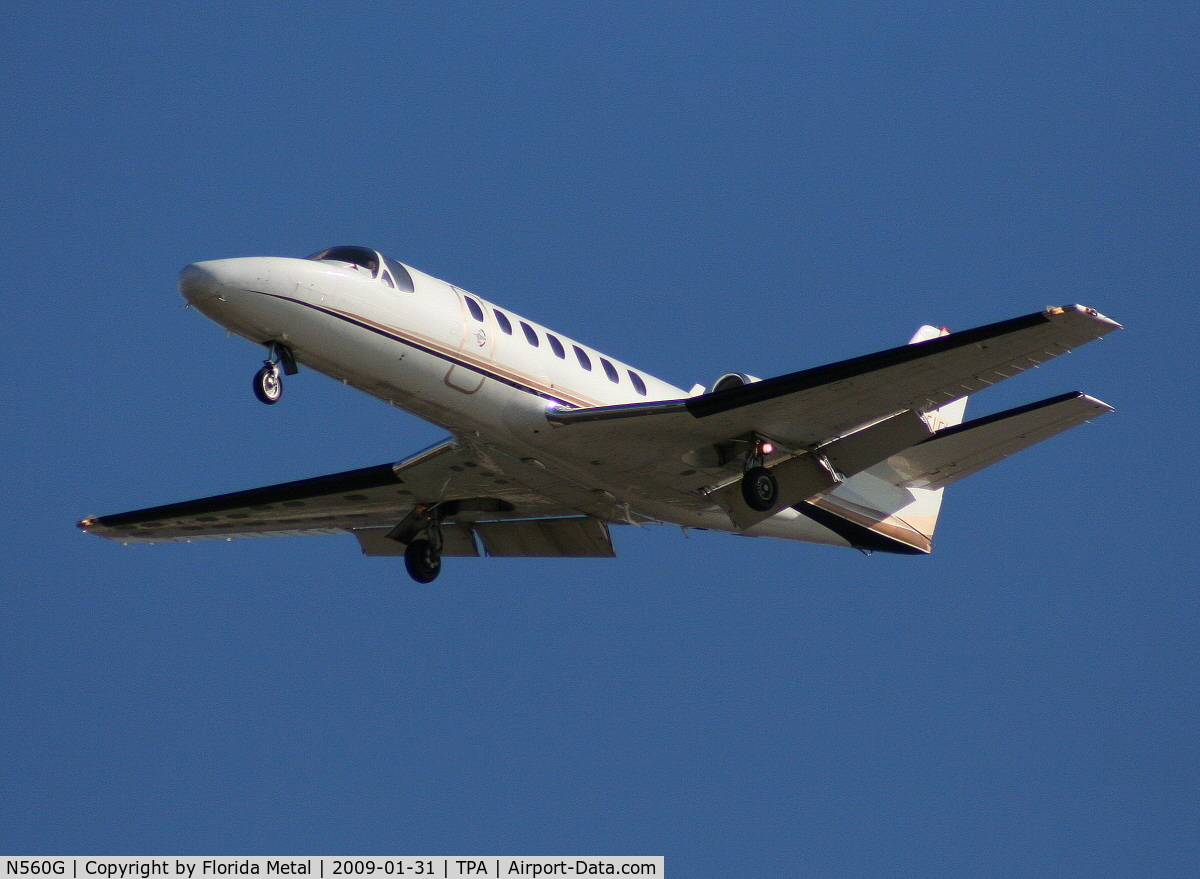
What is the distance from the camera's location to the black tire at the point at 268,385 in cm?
1634

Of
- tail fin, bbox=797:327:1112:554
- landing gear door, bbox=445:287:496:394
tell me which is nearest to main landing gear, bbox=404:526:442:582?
landing gear door, bbox=445:287:496:394

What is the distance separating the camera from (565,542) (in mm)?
21688

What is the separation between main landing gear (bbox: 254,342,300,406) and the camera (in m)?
16.4

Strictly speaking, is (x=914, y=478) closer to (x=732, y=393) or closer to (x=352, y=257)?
(x=732, y=393)

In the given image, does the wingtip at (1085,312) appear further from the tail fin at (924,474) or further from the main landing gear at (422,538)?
the main landing gear at (422,538)

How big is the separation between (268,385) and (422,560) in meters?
5.62

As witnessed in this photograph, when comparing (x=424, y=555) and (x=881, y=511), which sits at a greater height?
(x=881, y=511)

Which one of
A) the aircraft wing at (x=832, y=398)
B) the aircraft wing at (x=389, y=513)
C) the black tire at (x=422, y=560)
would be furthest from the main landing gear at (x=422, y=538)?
the aircraft wing at (x=832, y=398)

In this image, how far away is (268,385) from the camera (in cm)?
1642

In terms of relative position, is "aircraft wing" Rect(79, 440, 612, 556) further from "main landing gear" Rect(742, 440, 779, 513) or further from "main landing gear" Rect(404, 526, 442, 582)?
"main landing gear" Rect(742, 440, 779, 513)

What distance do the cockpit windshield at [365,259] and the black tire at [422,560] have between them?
5.19 meters

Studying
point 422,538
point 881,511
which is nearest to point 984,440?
point 881,511

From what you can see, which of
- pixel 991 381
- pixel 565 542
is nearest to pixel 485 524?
pixel 565 542

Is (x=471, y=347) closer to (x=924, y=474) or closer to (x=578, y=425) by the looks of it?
(x=578, y=425)
